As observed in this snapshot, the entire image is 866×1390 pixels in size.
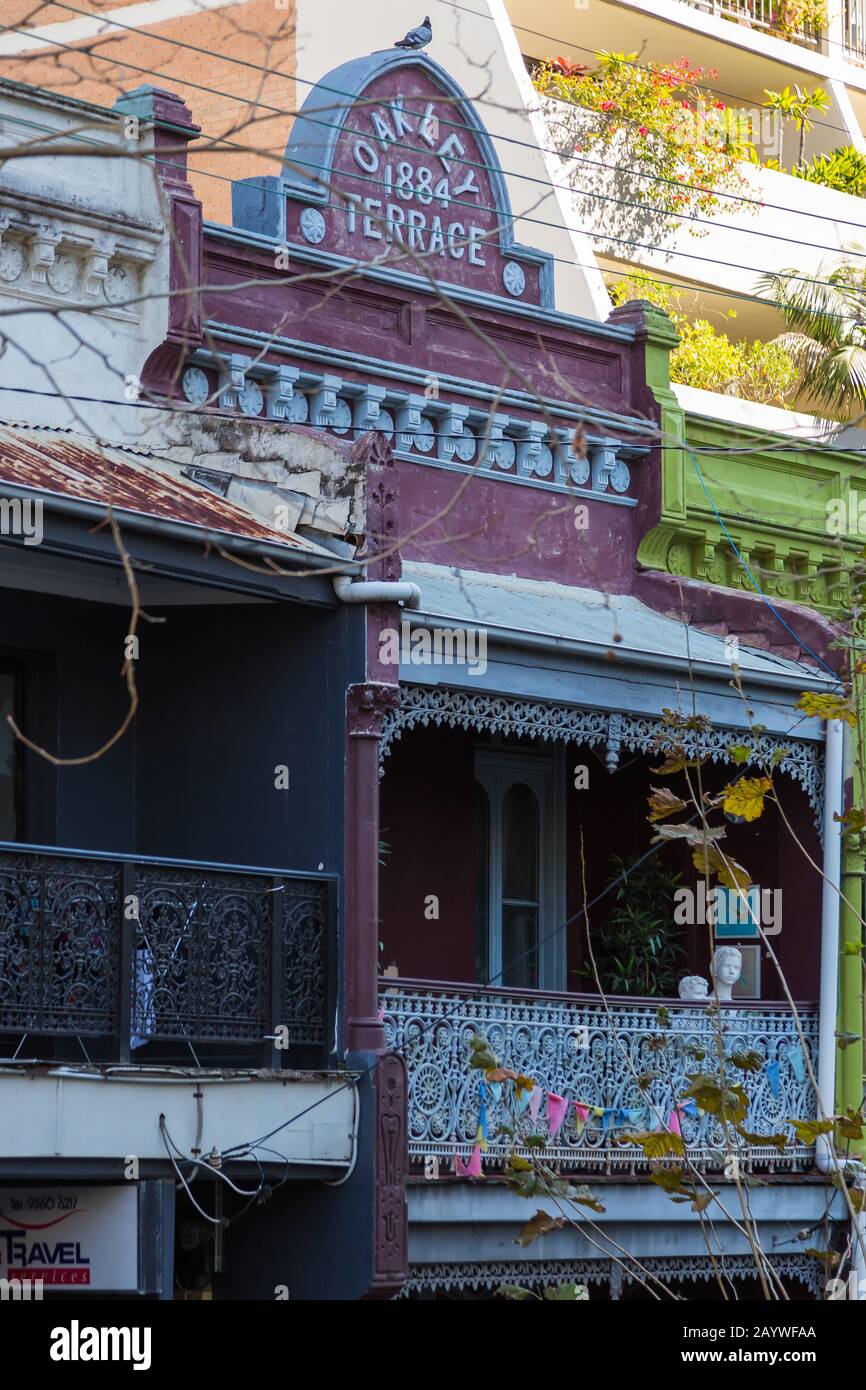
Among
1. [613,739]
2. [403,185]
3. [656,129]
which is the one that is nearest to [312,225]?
[403,185]

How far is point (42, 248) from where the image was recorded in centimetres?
1264

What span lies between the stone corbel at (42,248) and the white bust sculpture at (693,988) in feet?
18.5

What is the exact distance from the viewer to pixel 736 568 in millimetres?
16281

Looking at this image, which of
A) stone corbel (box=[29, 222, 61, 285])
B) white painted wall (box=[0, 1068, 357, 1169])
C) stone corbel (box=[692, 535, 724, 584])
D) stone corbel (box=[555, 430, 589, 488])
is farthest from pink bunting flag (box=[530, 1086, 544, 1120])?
stone corbel (box=[29, 222, 61, 285])

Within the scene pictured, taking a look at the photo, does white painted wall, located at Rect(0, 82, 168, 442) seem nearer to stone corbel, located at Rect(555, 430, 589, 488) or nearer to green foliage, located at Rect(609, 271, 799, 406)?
stone corbel, located at Rect(555, 430, 589, 488)

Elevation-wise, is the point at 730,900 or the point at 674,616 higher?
the point at 674,616

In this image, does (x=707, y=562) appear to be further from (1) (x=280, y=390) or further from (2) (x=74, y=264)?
(2) (x=74, y=264)

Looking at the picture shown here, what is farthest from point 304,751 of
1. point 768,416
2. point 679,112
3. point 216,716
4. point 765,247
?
point 765,247

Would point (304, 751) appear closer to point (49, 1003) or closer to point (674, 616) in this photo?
point (49, 1003)

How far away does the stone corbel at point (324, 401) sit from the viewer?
13.6 meters

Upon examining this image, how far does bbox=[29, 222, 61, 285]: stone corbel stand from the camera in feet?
41.4

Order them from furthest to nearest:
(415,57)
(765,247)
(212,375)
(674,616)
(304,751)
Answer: (765,247) < (674,616) < (415,57) < (212,375) < (304,751)

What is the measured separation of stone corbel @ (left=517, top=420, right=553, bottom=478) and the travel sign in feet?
3.06

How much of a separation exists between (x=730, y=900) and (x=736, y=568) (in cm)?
225
